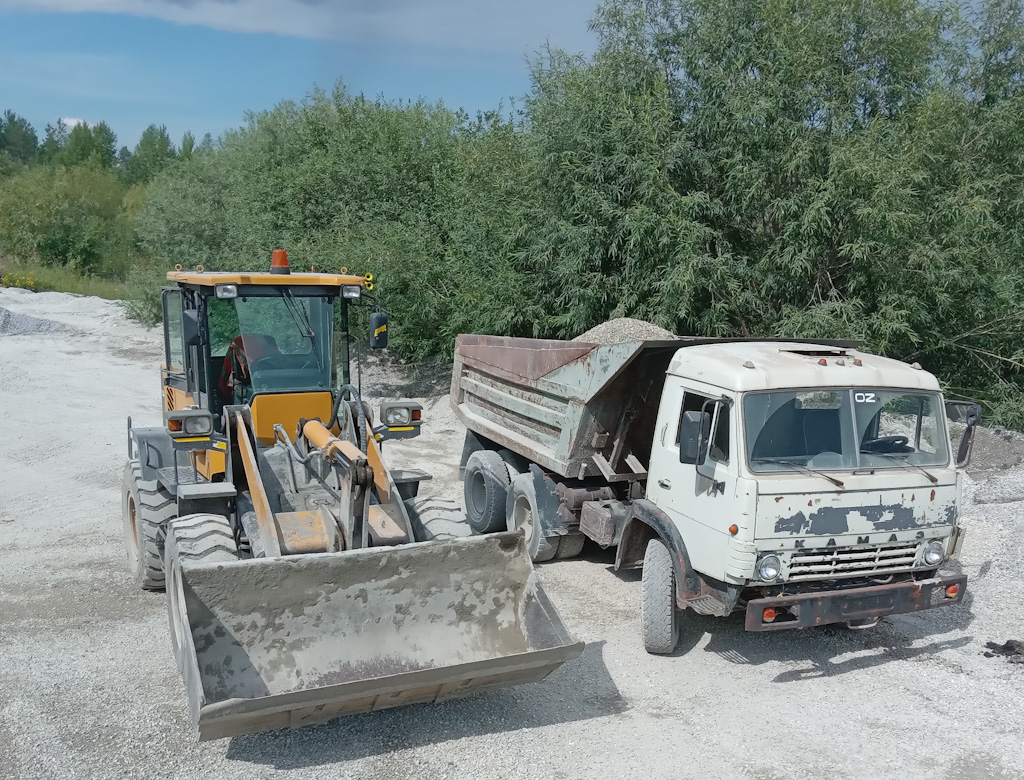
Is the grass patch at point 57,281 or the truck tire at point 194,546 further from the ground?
the grass patch at point 57,281

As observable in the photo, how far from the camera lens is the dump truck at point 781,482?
5.42 metres

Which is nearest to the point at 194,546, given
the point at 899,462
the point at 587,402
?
the point at 587,402

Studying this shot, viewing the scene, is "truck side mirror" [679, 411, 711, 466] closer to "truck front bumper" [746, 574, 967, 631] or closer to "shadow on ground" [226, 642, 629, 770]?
"truck front bumper" [746, 574, 967, 631]

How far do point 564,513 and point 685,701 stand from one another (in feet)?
7.82

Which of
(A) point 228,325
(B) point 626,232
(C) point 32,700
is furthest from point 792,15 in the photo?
(C) point 32,700

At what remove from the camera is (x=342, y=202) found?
1967 centimetres

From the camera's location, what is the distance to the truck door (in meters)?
5.57

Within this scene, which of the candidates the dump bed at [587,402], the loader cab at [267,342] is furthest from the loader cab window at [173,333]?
the dump bed at [587,402]

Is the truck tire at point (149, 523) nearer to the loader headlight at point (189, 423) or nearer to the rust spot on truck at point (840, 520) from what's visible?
the loader headlight at point (189, 423)

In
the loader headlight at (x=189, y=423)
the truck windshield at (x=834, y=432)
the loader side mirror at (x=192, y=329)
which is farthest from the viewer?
the loader side mirror at (x=192, y=329)

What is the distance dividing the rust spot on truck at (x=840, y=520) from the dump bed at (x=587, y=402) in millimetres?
1665

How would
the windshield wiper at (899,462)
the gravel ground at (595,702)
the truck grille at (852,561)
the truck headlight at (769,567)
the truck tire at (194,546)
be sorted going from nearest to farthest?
the gravel ground at (595,702)
the truck tire at (194,546)
the truck headlight at (769,567)
the truck grille at (852,561)
the windshield wiper at (899,462)

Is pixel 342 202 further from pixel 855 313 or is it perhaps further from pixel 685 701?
pixel 685 701

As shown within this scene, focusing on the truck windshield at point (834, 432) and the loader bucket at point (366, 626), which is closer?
the loader bucket at point (366, 626)
